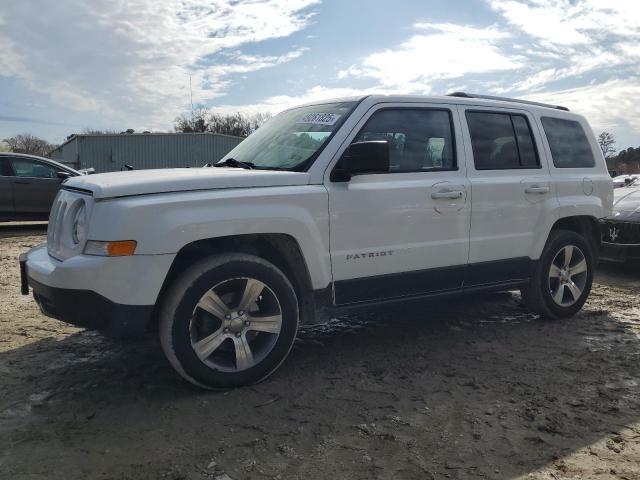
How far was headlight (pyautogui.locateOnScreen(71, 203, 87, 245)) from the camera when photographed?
3.16m

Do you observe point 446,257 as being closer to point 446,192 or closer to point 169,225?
point 446,192

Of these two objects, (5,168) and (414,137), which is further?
(5,168)

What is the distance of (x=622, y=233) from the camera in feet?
23.6

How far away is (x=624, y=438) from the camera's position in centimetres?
290

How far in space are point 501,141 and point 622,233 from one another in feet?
11.8

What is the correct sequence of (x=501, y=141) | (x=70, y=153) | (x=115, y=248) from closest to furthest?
(x=115, y=248) < (x=501, y=141) < (x=70, y=153)

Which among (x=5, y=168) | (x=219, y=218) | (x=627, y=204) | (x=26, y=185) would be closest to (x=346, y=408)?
(x=219, y=218)

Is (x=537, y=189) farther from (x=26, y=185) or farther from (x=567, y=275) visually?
(x=26, y=185)

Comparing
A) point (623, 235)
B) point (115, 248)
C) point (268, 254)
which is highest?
point (115, 248)

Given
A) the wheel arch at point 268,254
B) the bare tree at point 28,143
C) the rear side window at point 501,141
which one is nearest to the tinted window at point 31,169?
the wheel arch at point 268,254

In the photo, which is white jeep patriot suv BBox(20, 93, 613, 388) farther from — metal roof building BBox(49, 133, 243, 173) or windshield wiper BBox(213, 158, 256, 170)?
metal roof building BBox(49, 133, 243, 173)

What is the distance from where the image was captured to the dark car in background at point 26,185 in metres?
10.9

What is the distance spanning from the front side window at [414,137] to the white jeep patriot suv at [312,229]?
0.01m

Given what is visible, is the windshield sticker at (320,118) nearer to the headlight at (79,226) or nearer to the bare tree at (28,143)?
the headlight at (79,226)
